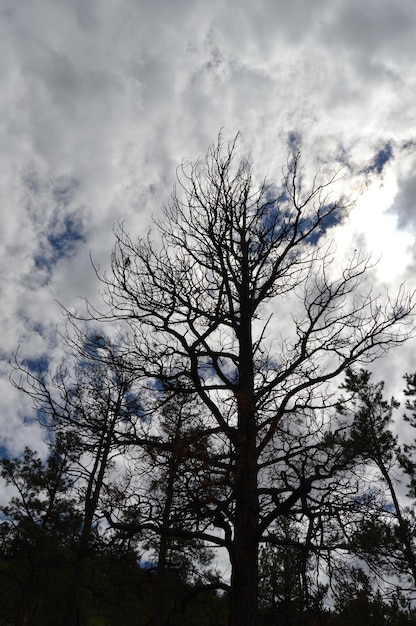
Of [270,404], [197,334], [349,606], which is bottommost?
[349,606]

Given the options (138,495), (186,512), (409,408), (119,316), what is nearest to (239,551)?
(186,512)

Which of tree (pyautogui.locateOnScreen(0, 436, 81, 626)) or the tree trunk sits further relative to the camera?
tree (pyautogui.locateOnScreen(0, 436, 81, 626))

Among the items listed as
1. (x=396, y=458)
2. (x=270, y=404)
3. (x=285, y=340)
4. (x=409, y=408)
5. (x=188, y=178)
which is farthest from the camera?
(x=409, y=408)

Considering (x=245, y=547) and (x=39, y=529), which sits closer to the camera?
(x=245, y=547)

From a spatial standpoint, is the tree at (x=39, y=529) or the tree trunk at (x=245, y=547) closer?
the tree trunk at (x=245, y=547)

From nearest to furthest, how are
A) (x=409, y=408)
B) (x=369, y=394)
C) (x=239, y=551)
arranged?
1. (x=239, y=551)
2. (x=369, y=394)
3. (x=409, y=408)

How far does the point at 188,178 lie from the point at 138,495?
18.9 feet

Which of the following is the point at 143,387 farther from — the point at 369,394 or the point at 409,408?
the point at 409,408

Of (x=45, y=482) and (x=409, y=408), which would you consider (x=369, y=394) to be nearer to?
(x=409, y=408)

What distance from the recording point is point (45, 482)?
1689 centimetres

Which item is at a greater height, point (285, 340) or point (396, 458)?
point (396, 458)

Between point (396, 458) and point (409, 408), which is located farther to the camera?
point (409, 408)

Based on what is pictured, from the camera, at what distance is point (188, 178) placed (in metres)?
7.84

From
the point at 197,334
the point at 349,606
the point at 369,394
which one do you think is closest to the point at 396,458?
the point at 369,394
